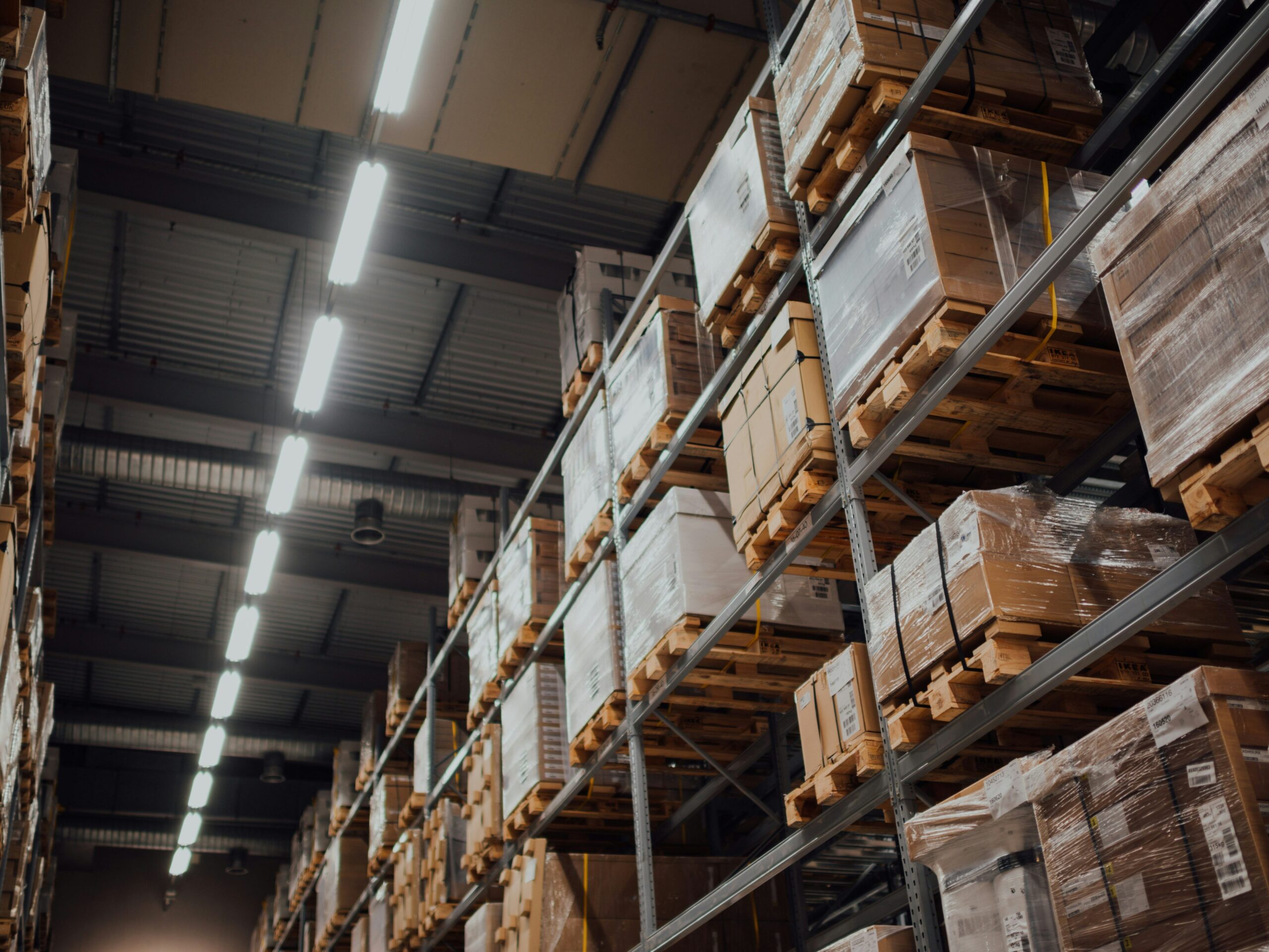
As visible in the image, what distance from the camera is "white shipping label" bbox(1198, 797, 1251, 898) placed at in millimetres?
3061

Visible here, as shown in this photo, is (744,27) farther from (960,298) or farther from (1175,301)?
(1175,301)

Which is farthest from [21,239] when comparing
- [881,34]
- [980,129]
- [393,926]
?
[393,926]

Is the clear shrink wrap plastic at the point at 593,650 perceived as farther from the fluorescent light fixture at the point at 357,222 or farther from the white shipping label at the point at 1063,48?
the white shipping label at the point at 1063,48

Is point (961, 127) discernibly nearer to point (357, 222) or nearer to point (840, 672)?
point (840, 672)

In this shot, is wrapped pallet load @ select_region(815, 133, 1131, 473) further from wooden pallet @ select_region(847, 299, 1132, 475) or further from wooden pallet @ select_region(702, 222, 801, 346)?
wooden pallet @ select_region(702, 222, 801, 346)

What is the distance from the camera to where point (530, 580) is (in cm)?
935

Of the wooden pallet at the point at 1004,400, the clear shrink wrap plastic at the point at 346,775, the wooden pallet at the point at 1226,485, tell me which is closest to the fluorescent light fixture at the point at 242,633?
the clear shrink wrap plastic at the point at 346,775

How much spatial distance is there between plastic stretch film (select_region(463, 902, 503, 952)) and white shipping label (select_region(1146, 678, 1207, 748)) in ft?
20.2

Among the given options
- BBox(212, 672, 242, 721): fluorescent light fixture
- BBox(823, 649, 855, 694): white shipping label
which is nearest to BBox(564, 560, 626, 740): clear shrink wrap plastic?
BBox(823, 649, 855, 694): white shipping label

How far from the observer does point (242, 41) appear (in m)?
8.52

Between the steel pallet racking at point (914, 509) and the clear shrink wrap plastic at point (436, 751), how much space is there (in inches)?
133

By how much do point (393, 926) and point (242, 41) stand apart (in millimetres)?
8511

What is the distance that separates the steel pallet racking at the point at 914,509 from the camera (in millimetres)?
3734

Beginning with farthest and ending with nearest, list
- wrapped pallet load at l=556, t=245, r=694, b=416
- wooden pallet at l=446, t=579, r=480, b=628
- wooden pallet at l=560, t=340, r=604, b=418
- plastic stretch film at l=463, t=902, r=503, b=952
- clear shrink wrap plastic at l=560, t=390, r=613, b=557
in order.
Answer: wooden pallet at l=446, t=579, r=480, b=628 < wrapped pallet load at l=556, t=245, r=694, b=416 < wooden pallet at l=560, t=340, r=604, b=418 < plastic stretch film at l=463, t=902, r=503, b=952 < clear shrink wrap plastic at l=560, t=390, r=613, b=557
